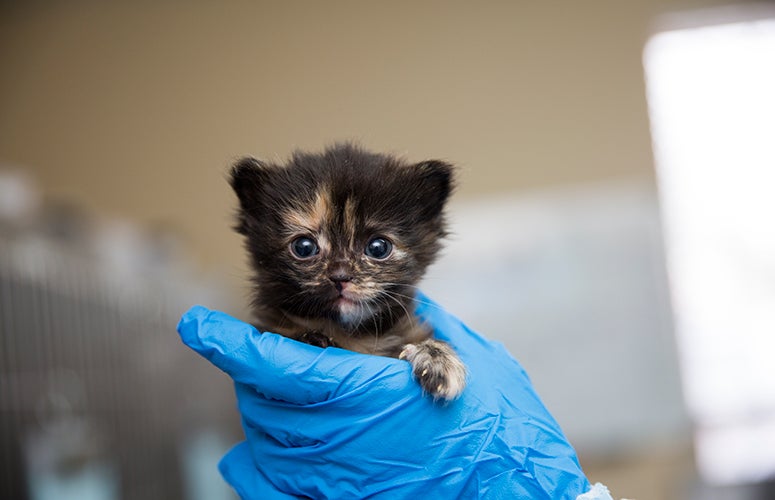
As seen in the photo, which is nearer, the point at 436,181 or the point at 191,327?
the point at 191,327

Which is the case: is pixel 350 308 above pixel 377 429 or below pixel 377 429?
above

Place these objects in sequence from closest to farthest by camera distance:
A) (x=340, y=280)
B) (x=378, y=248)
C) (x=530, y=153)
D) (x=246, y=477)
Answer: (x=340, y=280), (x=378, y=248), (x=246, y=477), (x=530, y=153)

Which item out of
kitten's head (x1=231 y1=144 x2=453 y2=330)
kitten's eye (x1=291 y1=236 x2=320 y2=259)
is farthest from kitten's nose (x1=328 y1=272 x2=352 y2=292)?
kitten's eye (x1=291 y1=236 x2=320 y2=259)

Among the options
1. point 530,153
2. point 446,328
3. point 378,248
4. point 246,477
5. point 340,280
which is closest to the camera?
point 340,280

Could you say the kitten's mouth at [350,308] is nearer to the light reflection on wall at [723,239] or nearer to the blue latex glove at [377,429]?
the blue latex glove at [377,429]

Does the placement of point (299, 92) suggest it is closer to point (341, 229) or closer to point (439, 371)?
point (341, 229)

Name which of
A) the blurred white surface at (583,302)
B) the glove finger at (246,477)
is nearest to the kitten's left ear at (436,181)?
the glove finger at (246,477)

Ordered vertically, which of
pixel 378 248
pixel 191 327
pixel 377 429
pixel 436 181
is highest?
pixel 436 181

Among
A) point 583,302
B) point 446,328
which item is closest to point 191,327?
point 446,328
